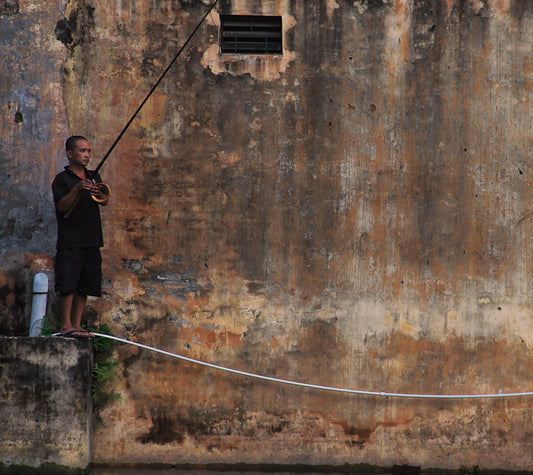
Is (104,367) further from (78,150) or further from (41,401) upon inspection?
(78,150)

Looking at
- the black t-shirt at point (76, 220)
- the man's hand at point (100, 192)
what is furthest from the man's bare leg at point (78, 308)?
the man's hand at point (100, 192)

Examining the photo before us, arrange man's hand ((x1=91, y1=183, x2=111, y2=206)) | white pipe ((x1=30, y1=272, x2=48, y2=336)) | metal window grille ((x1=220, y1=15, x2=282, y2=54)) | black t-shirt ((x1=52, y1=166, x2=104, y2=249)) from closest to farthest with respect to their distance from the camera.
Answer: man's hand ((x1=91, y1=183, x2=111, y2=206)), black t-shirt ((x1=52, y1=166, x2=104, y2=249)), white pipe ((x1=30, y1=272, x2=48, y2=336)), metal window grille ((x1=220, y1=15, x2=282, y2=54))

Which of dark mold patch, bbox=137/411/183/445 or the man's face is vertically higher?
the man's face

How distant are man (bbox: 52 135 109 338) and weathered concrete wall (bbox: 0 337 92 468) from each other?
0.73 ft

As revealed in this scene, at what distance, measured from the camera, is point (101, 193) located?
477 cm

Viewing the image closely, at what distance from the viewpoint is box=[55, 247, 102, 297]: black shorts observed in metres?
4.90

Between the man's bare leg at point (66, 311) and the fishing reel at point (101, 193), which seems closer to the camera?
the fishing reel at point (101, 193)

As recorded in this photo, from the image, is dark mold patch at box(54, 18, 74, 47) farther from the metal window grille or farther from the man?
the metal window grille

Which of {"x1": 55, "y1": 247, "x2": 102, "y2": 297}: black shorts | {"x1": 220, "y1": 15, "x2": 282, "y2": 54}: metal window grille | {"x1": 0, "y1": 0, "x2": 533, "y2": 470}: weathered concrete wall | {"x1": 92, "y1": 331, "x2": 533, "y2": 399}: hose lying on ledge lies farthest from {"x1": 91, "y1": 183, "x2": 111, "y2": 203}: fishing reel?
{"x1": 220, "y1": 15, "x2": 282, "y2": 54}: metal window grille

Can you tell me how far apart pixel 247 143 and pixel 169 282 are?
132cm

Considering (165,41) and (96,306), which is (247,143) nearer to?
(165,41)

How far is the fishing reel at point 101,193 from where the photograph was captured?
475 centimetres

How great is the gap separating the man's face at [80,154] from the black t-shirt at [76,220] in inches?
3.3

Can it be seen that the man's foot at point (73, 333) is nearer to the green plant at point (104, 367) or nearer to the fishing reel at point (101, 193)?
the green plant at point (104, 367)
